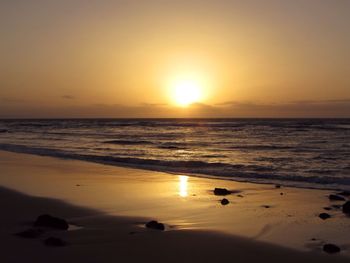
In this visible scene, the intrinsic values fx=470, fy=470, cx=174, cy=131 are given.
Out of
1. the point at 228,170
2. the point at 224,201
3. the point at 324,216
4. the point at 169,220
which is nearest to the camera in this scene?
the point at 169,220

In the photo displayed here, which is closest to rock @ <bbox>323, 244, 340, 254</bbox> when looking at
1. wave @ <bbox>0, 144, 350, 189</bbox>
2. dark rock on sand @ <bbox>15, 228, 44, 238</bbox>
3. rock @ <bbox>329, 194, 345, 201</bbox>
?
dark rock on sand @ <bbox>15, 228, 44, 238</bbox>

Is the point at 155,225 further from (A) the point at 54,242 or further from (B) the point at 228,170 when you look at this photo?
(B) the point at 228,170

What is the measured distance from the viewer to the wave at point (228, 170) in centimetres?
1639

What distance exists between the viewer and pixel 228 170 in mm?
19844

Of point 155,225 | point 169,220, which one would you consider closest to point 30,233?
point 155,225

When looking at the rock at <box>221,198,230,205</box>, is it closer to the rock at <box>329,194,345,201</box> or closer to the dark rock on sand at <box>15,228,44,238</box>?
the rock at <box>329,194,345,201</box>

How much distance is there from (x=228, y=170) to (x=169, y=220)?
10280mm

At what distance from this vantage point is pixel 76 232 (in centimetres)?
848

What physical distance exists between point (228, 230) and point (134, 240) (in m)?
1.94

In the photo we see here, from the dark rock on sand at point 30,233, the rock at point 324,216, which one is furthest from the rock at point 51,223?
the rock at point 324,216

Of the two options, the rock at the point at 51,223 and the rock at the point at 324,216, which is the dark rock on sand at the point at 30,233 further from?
the rock at the point at 324,216

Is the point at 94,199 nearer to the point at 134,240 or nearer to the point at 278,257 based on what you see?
the point at 134,240

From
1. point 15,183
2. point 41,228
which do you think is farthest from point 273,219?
point 15,183

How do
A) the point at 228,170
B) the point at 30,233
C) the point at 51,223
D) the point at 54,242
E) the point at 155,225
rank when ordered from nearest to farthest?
the point at 54,242 < the point at 30,233 < the point at 51,223 < the point at 155,225 < the point at 228,170
